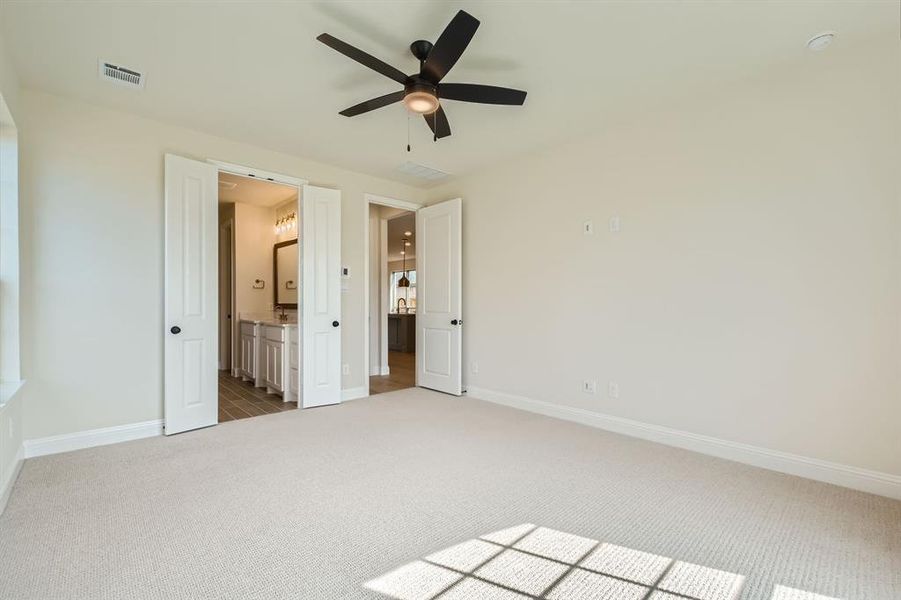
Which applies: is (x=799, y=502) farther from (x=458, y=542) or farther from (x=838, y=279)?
(x=458, y=542)

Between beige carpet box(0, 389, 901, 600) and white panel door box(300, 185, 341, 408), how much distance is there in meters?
1.14

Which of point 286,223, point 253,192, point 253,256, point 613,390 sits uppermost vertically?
point 253,192

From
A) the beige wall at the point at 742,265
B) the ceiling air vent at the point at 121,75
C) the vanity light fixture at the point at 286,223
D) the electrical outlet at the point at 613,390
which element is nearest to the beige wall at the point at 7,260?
the ceiling air vent at the point at 121,75

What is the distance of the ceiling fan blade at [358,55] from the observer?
79.5 inches

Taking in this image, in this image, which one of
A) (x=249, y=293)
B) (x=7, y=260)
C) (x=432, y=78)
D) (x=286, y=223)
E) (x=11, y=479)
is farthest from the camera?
(x=249, y=293)

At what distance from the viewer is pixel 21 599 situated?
4.97 feet

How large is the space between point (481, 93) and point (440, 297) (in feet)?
9.94

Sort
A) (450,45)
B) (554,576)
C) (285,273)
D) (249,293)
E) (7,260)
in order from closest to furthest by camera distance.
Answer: (554,576) < (450,45) < (7,260) < (285,273) < (249,293)

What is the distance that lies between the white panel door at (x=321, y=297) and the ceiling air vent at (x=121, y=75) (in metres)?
1.72

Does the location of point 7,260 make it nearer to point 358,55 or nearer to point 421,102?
point 358,55

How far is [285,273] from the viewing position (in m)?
6.50

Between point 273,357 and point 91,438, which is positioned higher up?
point 273,357

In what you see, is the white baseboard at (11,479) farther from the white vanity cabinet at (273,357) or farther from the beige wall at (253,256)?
the beige wall at (253,256)

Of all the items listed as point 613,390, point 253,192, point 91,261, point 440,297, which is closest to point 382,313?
point 440,297
